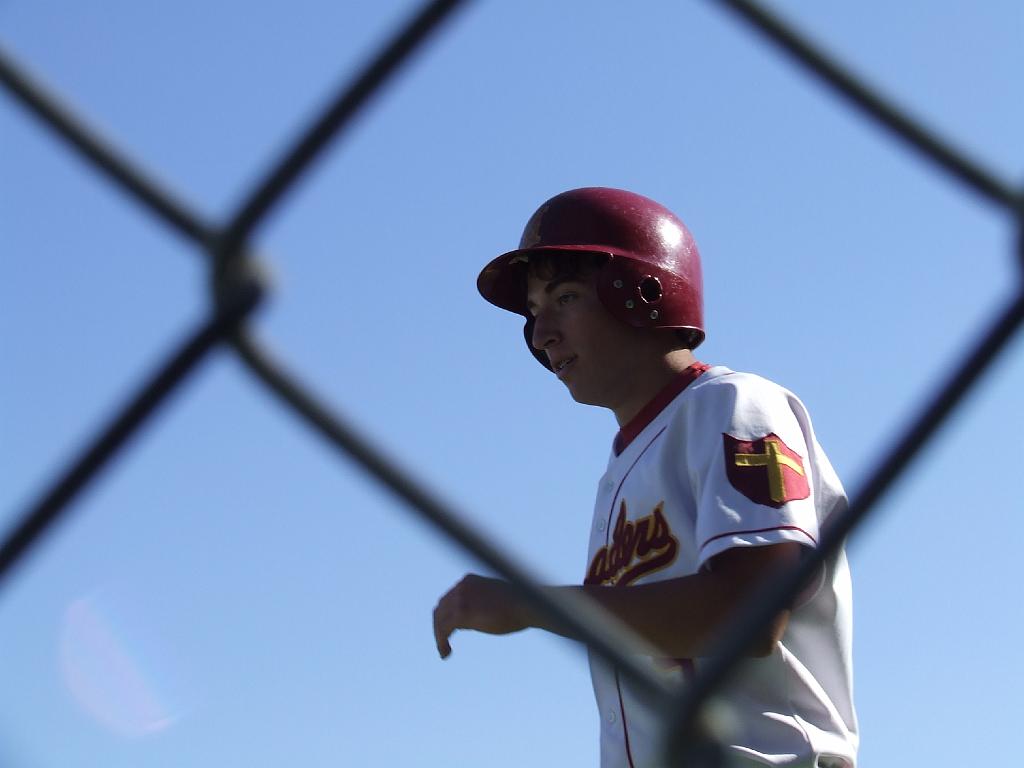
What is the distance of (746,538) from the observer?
2416 millimetres

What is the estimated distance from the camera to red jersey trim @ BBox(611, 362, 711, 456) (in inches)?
122

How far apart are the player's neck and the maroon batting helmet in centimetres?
8

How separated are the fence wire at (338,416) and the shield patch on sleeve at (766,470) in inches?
67.4

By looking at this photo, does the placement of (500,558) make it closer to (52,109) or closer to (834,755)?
(52,109)

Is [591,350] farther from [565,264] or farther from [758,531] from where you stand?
[758,531]

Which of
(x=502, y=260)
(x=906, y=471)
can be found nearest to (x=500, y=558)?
(x=906, y=471)

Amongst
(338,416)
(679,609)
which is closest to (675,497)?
(679,609)

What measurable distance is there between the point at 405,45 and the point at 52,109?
0.19 meters

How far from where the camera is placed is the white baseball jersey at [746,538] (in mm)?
2473

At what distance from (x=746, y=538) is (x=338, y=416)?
1.73m

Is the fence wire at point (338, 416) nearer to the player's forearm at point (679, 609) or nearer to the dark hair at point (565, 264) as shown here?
the player's forearm at point (679, 609)

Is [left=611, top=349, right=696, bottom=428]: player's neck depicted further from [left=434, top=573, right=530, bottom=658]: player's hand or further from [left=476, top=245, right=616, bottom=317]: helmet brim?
[left=434, top=573, right=530, bottom=658]: player's hand

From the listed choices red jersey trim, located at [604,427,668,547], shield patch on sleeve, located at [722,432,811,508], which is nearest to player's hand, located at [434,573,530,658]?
shield patch on sleeve, located at [722,432,811,508]

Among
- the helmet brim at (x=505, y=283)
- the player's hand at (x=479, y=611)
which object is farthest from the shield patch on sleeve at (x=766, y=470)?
the helmet brim at (x=505, y=283)
